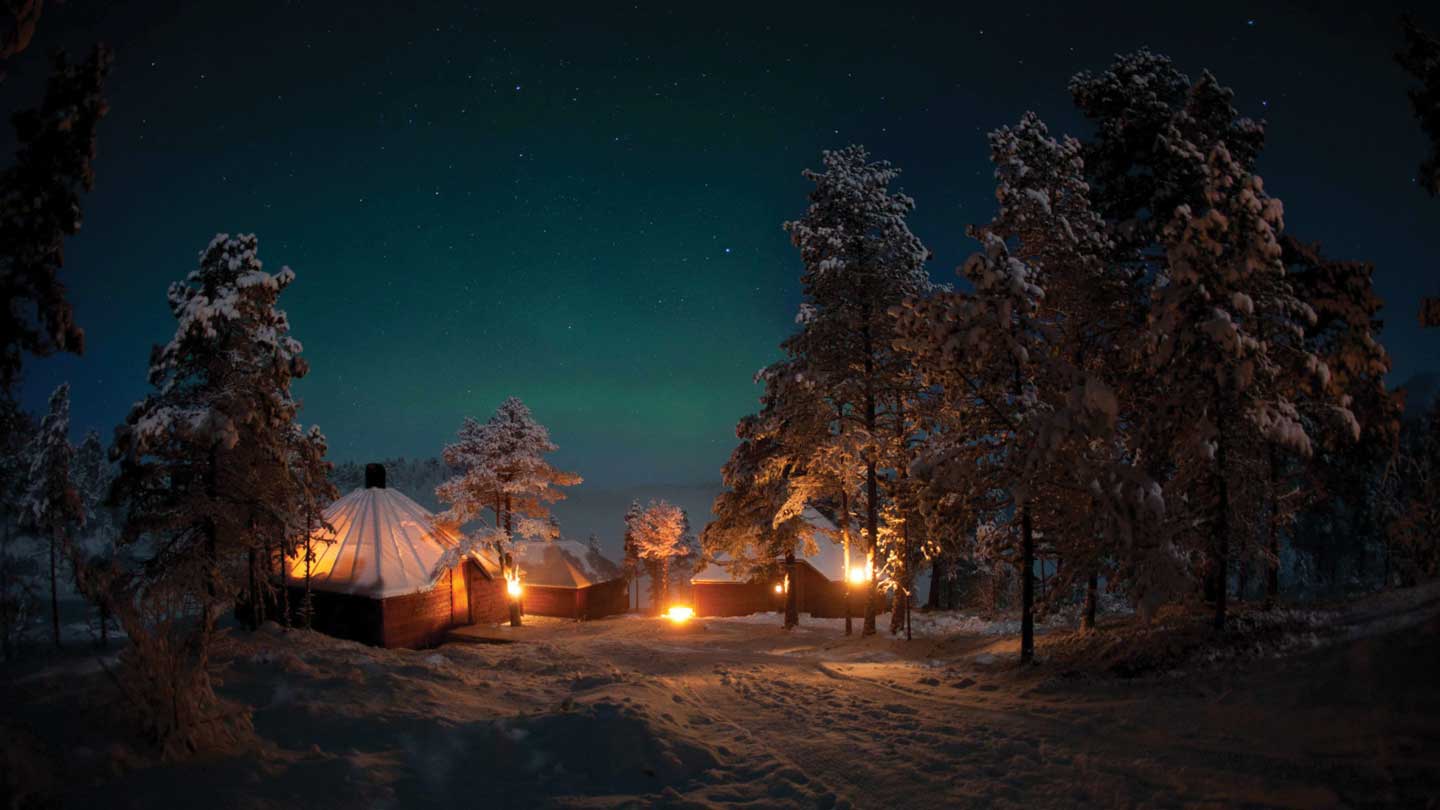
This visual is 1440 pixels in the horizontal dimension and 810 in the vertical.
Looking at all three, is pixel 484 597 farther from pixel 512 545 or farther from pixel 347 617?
pixel 347 617

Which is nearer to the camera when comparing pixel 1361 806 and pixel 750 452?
pixel 1361 806

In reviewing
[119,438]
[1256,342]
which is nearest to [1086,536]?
[1256,342]

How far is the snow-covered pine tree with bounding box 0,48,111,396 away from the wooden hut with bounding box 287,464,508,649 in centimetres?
2217

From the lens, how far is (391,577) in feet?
A: 100.0

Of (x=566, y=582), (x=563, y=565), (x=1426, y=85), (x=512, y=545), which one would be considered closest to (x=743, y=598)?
(x=566, y=582)

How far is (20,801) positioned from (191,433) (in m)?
14.6

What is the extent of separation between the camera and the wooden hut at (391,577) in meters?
29.8

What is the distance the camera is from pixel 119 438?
1659cm

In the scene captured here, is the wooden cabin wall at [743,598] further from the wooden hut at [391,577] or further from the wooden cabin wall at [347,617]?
the wooden cabin wall at [347,617]

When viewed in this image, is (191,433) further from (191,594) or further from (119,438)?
(191,594)

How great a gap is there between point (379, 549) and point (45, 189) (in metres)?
27.3

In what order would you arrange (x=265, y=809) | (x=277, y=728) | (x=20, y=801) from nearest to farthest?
(x=20, y=801) → (x=265, y=809) → (x=277, y=728)

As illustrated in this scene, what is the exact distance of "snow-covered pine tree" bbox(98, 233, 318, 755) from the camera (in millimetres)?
16531

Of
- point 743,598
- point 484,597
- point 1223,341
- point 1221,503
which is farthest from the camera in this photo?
point 743,598
